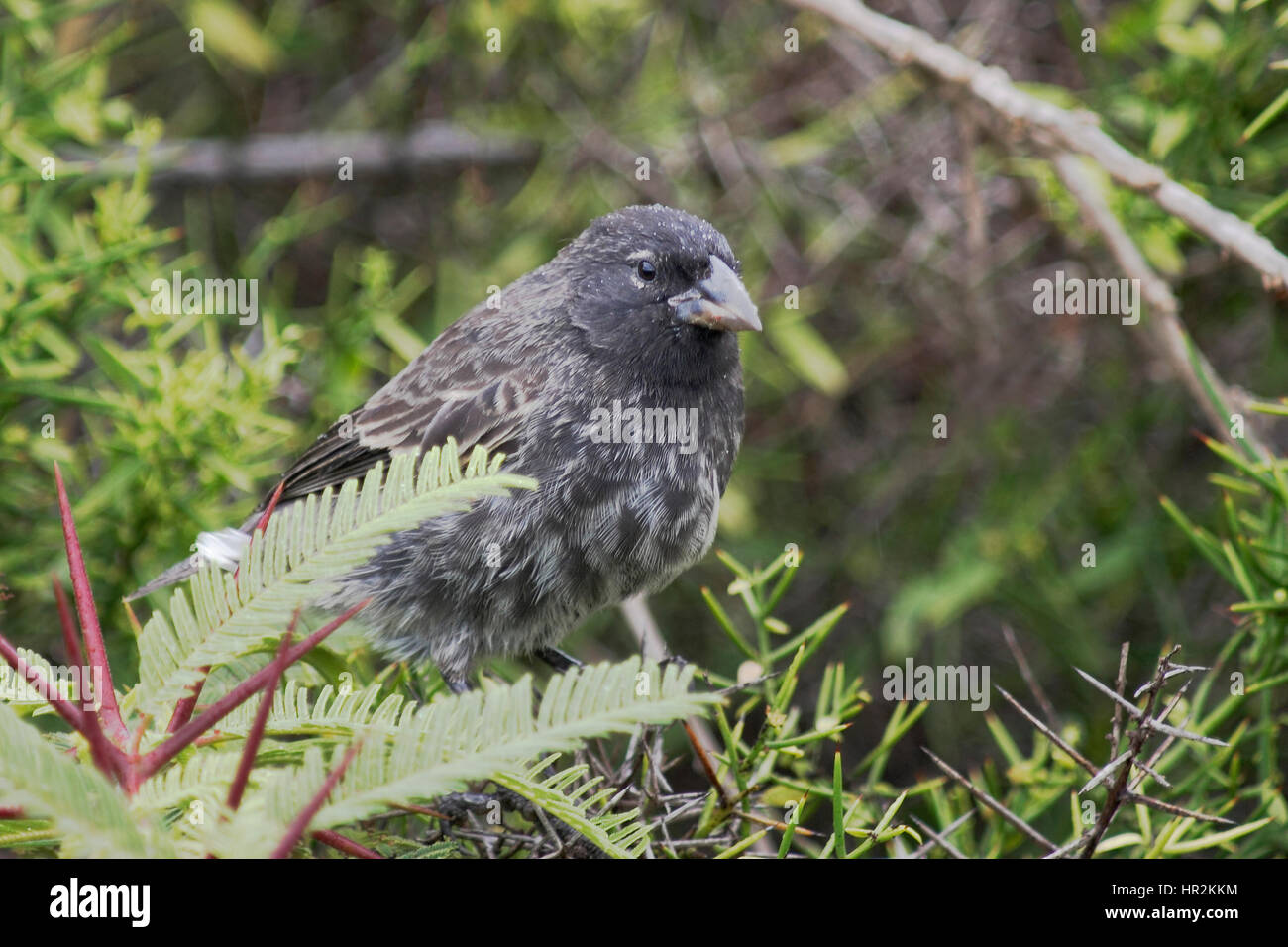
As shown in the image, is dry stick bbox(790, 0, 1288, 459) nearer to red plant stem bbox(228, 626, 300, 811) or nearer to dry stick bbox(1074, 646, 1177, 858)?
dry stick bbox(1074, 646, 1177, 858)

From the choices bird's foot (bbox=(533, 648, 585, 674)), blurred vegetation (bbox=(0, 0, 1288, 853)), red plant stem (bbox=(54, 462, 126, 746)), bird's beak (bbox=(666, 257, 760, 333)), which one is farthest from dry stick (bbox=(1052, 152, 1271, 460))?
red plant stem (bbox=(54, 462, 126, 746))

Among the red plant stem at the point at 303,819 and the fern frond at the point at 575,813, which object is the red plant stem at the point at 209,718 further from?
the fern frond at the point at 575,813

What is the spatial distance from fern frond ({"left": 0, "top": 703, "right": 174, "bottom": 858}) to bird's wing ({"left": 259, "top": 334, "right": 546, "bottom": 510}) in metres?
1.90

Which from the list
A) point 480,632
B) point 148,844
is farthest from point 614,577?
point 148,844

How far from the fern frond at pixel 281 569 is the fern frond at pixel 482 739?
24cm

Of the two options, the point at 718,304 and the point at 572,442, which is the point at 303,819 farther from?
the point at 718,304

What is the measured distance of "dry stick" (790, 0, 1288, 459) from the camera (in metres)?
2.53

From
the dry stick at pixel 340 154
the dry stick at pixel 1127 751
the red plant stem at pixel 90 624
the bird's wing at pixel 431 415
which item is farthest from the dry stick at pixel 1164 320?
the red plant stem at pixel 90 624

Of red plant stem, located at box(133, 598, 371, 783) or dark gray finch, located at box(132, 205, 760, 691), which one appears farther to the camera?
dark gray finch, located at box(132, 205, 760, 691)

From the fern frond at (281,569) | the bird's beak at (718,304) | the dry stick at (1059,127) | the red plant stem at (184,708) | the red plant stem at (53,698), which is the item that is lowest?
the red plant stem at (184,708)

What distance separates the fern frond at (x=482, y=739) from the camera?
4.33ft

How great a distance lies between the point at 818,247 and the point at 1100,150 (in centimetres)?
138

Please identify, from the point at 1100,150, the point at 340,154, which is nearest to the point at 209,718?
the point at 1100,150

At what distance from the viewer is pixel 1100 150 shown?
2797 mm
